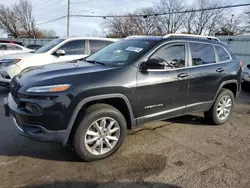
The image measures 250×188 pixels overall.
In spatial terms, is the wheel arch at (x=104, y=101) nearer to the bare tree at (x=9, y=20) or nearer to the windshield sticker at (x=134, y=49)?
the windshield sticker at (x=134, y=49)

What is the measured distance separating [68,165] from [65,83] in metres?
1.12

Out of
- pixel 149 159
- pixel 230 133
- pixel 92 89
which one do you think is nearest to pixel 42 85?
pixel 92 89

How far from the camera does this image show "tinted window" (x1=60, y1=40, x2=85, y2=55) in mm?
7245

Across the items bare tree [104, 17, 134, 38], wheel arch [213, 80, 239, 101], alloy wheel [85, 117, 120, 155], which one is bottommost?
alloy wheel [85, 117, 120, 155]

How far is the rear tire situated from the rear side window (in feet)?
2.09

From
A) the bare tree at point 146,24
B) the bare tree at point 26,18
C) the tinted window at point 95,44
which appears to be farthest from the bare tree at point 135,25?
the tinted window at point 95,44

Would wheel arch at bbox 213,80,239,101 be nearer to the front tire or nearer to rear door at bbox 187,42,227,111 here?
rear door at bbox 187,42,227,111

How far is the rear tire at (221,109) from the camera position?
4648 mm

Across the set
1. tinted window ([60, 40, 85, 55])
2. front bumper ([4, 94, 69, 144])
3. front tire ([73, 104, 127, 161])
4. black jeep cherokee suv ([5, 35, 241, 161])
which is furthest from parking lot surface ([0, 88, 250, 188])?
tinted window ([60, 40, 85, 55])

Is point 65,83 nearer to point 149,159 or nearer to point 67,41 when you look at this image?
point 149,159

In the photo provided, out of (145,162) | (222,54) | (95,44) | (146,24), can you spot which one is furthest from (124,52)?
(146,24)

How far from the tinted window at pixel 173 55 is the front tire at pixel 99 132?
3.90 ft

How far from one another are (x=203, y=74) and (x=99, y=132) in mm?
2222

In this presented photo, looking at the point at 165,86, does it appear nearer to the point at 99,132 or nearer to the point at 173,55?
the point at 173,55
